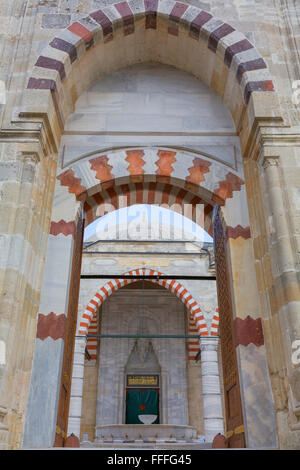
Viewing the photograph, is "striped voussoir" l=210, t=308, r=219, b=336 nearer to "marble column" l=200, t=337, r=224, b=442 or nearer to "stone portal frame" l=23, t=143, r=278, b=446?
"marble column" l=200, t=337, r=224, b=442

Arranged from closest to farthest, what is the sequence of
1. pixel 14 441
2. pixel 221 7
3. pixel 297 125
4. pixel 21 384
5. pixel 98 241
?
pixel 14 441 → pixel 21 384 → pixel 297 125 → pixel 221 7 → pixel 98 241

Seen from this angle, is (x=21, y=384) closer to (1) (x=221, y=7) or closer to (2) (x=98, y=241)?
(1) (x=221, y=7)

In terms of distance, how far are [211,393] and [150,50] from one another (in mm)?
8474

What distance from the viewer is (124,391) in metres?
13.2

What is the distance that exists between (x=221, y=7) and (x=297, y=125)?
188 cm

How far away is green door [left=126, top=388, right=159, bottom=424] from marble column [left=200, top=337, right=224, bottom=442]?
9.74 feet

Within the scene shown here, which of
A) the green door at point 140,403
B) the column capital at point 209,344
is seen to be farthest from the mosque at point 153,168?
the green door at point 140,403

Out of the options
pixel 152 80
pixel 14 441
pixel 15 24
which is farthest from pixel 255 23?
pixel 14 441

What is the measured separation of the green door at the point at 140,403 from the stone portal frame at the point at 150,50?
10784 mm

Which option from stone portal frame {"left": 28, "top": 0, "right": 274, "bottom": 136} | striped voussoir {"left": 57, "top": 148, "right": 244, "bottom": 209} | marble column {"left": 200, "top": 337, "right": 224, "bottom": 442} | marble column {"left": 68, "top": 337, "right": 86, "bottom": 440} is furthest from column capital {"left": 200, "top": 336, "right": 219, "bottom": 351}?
stone portal frame {"left": 28, "top": 0, "right": 274, "bottom": 136}

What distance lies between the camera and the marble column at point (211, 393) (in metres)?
10.1

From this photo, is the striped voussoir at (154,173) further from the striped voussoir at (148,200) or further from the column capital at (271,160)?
the column capital at (271,160)

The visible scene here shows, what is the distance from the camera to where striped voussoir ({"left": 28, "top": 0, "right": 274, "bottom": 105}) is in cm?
423

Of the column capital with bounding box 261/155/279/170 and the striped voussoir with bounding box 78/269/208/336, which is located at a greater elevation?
the striped voussoir with bounding box 78/269/208/336
